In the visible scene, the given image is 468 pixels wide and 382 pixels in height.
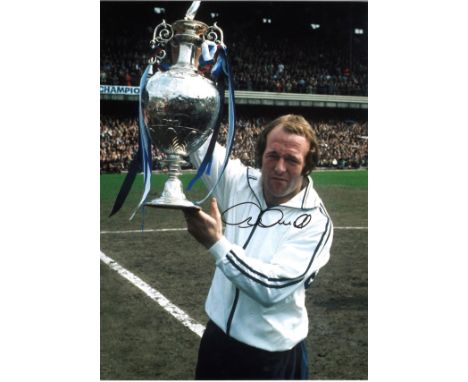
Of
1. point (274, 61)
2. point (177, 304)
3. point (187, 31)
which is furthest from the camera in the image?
point (274, 61)

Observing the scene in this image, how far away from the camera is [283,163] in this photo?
Answer: 1690mm

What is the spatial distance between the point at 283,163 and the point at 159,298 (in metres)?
2.47

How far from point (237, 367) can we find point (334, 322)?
187 cm

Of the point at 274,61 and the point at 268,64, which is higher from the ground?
the point at 268,64

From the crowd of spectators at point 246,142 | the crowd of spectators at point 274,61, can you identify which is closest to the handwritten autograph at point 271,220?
the crowd of spectators at point 246,142

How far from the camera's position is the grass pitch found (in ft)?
9.52

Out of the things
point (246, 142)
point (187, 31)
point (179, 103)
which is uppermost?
point (246, 142)

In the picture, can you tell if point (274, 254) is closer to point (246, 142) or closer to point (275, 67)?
point (246, 142)

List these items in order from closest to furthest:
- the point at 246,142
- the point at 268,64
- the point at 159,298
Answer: the point at 159,298 < the point at 246,142 < the point at 268,64

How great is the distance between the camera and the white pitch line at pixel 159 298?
3.39 meters

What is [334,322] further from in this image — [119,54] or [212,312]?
[119,54]

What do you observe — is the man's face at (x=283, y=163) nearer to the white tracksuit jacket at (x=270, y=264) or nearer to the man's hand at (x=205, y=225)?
Result: the white tracksuit jacket at (x=270, y=264)

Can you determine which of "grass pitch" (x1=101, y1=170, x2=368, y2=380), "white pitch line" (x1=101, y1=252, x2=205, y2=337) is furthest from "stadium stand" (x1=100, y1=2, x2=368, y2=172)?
"white pitch line" (x1=101, y1=252, x2=205, y2=337)

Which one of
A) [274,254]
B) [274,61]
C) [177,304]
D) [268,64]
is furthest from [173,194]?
[268,64]
